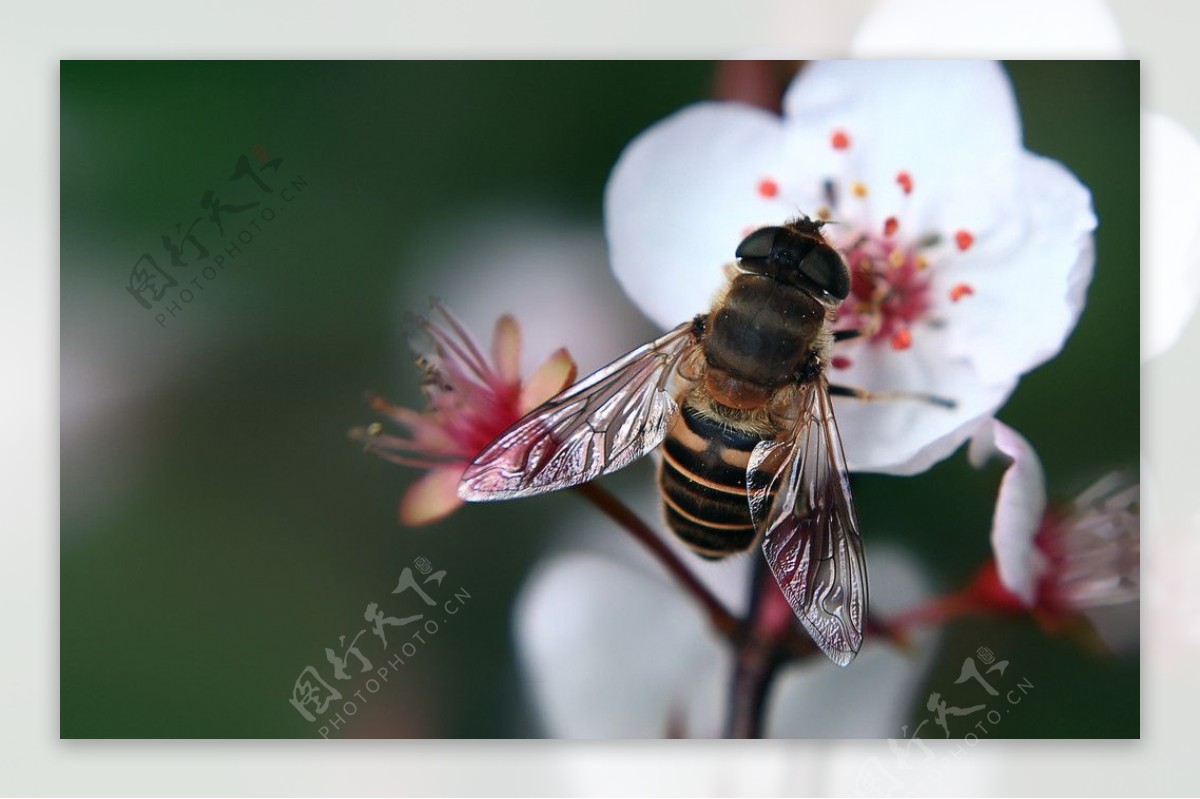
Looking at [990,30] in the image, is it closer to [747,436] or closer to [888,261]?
[888,261]

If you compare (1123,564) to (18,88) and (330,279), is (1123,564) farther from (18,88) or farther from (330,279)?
(18,88)

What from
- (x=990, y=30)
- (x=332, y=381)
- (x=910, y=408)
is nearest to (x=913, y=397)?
(x=910, y=408)

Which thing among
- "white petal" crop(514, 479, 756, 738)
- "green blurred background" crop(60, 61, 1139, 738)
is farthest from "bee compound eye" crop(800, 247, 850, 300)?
"white petal" crop(514, 479, 756, 738)

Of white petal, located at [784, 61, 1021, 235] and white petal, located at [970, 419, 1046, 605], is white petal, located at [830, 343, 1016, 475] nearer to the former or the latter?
white petal, located at [970, 419, 1046, 605]

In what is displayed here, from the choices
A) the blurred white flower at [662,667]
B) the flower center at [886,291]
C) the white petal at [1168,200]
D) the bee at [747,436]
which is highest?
the white petal at [1168,200]

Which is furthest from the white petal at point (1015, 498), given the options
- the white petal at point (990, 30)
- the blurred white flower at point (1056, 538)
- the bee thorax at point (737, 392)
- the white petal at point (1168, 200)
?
the white petal at point (990, 30)

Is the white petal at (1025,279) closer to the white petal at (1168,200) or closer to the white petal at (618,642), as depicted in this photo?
the white petal at (1168,200)
